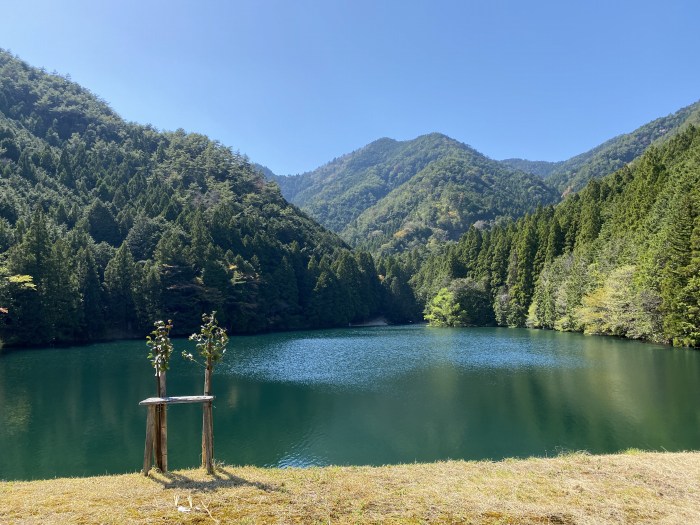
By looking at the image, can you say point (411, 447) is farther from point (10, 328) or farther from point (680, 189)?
point (10, 328)

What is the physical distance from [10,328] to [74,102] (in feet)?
347

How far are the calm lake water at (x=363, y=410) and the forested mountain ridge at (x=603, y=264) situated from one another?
27.1ft

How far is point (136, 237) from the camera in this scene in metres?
87.8

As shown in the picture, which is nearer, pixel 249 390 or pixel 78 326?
pixel 249 390

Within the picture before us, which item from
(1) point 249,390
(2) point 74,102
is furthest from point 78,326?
(2) point 74,102

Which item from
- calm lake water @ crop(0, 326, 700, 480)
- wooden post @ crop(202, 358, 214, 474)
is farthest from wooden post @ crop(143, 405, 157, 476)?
calm lake water @ crop(0, 326, 700, 480)

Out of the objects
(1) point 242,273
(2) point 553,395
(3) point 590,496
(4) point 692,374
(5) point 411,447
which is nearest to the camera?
(3) point 590,496

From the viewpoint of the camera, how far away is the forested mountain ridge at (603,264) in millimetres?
45438

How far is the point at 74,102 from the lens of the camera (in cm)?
13888

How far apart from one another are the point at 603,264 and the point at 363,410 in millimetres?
51721

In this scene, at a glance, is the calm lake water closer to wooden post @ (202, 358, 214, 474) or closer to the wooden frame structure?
the wooden frame structure

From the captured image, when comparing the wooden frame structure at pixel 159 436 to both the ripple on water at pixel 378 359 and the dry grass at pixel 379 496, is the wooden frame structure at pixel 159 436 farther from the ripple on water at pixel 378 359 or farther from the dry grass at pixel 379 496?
the ripple on water at pixel 378 359

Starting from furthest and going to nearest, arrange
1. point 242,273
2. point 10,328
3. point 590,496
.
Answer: point 242,273 → point 10,328 → point 590,496

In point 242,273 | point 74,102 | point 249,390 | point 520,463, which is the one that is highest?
point 74,102
